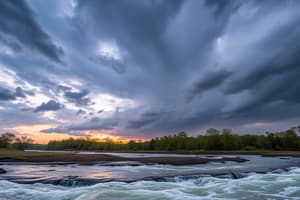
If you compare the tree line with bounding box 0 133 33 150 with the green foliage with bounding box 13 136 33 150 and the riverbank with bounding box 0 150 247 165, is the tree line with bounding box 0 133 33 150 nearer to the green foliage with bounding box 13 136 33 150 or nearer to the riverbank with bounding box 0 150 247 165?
the green foliage with bounding box 13 136 33 150

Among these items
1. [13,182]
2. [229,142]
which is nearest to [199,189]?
[13,182]

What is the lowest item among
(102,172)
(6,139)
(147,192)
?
(147,192)

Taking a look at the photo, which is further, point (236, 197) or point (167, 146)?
point (167, 146)

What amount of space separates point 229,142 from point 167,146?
38.8 meters

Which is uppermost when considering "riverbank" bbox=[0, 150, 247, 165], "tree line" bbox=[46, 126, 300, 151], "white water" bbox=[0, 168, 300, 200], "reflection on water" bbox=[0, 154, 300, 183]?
"tree line" bbox=[46, 126, 300, 151]

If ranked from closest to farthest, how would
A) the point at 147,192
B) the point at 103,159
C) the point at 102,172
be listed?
the point at 147,192
the point at 102,172
the point at 103,159

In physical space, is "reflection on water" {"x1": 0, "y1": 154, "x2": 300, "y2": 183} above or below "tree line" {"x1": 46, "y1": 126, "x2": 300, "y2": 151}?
below

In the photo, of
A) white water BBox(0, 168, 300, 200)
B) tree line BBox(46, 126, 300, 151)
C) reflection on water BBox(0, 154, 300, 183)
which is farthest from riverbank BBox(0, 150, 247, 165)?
tree line BBox(46, 126, 300, 151)

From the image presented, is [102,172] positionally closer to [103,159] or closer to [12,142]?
[103,159]

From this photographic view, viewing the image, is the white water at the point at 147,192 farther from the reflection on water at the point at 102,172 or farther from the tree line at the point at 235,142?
the tree line at the point at 235,142

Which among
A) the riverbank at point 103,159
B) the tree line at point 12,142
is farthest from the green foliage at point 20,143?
the riverbank at point 103,159

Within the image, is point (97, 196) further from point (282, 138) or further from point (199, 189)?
point (282, 138)

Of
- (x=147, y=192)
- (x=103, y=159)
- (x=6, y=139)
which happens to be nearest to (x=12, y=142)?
(x=6, y=139)

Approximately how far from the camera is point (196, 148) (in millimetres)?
123938
